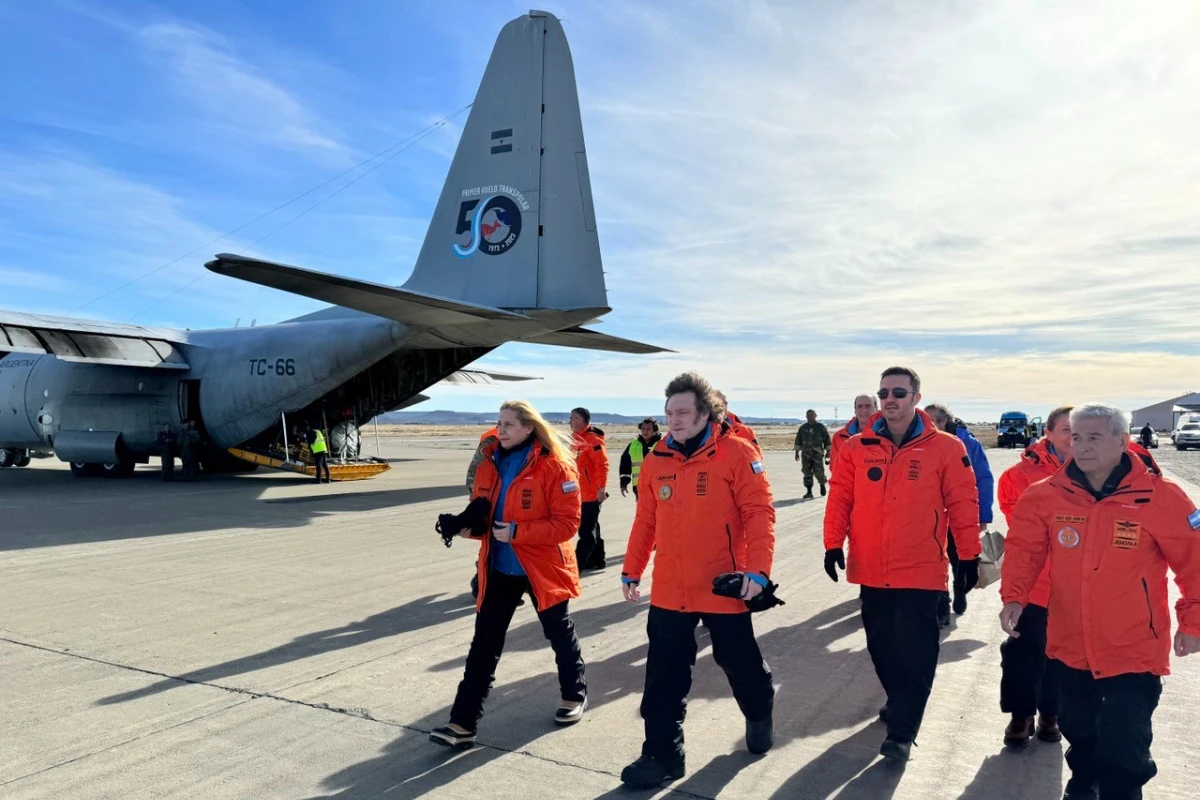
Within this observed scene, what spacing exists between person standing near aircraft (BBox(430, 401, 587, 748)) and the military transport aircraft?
826 cm

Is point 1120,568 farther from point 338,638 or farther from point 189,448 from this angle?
point 189,448

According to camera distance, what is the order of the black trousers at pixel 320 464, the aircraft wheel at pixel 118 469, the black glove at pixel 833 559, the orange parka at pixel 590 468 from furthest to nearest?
the aircraft wheel at pixel 118 469, the black trousers at pixel 320 464, the orange parka at pixel 590 468, the black glove at pixel 833 559

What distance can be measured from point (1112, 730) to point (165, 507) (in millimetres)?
15106

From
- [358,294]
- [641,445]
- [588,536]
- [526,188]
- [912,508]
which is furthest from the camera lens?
[526,188]

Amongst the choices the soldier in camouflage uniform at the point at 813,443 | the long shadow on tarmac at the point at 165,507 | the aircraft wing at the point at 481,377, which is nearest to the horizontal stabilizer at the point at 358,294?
the long shadow on tarmac at the point at 165,507

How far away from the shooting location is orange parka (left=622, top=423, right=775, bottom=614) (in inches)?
159

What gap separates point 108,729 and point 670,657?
311cm

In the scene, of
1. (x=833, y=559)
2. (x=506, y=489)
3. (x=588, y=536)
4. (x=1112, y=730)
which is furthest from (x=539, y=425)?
(x=588, y=536)

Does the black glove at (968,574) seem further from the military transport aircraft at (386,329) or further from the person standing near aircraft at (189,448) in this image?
the person standing near aircraft at (189,448)

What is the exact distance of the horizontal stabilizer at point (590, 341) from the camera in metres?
17.5

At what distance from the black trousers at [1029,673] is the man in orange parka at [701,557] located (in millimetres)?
1369

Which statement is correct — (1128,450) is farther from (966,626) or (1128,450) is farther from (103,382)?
(103,382)

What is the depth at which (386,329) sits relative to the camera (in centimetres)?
1719

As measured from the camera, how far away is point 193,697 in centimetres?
496
